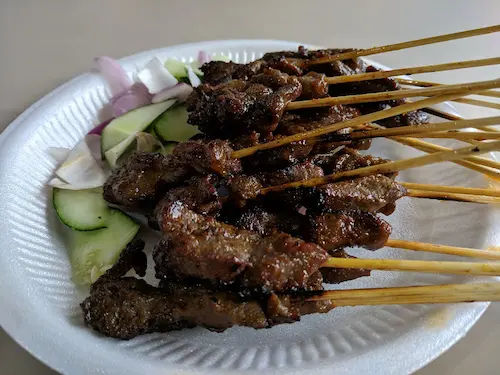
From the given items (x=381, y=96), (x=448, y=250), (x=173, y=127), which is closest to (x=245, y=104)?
(x=381, y=96)

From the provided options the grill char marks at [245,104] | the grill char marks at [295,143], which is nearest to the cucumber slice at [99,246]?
the grill char marks at [245,104]

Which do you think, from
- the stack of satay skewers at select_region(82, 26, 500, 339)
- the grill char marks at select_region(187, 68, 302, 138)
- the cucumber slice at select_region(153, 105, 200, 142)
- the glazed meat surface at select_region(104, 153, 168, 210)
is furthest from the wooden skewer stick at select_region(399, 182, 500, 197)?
the cucumber slice at select_region(153, 105, 200, 142)

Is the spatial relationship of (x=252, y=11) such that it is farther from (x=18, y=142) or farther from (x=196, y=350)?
(x=196, y=350)

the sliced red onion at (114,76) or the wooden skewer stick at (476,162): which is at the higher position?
the sliced red onion at (114,76)

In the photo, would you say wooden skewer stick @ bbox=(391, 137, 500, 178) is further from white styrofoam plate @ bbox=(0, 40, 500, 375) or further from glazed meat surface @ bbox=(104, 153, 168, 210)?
glazed meat surface @ bbox=(104, 153, 168, 210)

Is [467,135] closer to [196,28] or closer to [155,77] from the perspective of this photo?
[155,77]

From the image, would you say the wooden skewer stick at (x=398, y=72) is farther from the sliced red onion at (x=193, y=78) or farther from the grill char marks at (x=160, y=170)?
the sliced red onion at (x=193, y=78)
